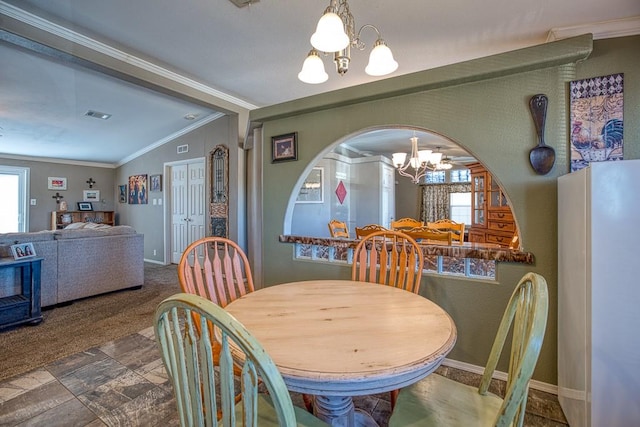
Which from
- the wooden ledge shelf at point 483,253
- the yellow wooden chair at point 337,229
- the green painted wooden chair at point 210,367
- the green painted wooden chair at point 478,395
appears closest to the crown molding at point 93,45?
the yellow wooden chair at point 337,229

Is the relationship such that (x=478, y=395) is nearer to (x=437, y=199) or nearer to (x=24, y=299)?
(x=24, y=299)

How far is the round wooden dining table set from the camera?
2.75ft

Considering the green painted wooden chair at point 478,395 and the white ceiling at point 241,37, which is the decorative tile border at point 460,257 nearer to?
the green painted wooden chair at point 478,395

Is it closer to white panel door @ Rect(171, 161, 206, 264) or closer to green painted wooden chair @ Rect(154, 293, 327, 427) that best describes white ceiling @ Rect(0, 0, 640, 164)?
white panel door @ Rect(171, 161, 206, 264)

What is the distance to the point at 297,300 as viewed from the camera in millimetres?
1411

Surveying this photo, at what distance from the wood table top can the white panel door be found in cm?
425

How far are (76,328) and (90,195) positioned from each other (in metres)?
5.63

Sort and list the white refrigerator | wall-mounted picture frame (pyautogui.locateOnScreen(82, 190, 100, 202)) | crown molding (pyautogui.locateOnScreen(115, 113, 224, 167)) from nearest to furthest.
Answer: the white refrigerator, crown molding (pyautogui.locateOnScreen(115, 113, 224, 167)), wall-mounted picture frame (pyautogui.locateOnScreen(82, 190, 100, 202))

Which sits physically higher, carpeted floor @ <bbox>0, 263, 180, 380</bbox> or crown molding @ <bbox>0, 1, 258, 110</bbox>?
crown molding @ <bbox>0, 1, 258, 110</bbox>

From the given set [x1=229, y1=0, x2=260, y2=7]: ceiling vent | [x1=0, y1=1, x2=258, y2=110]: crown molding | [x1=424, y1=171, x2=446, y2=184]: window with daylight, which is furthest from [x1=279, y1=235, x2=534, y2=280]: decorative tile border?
[x1=424, y1=171, x2=446, y2=184]: window with daylight

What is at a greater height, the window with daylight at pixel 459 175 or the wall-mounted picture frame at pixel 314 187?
the window with daylight at pixel 459 175

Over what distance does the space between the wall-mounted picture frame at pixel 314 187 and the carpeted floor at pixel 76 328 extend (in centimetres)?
259

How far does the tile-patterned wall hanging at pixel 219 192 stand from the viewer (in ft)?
15.1

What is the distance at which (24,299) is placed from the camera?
279 cm
